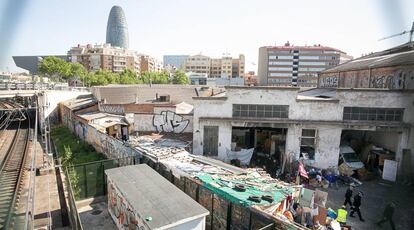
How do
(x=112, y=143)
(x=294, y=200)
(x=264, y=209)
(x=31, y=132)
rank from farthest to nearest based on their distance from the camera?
(x=31, y=132)
(x=112, y=143)
(x=294, y=200)
(x=264, y=209)

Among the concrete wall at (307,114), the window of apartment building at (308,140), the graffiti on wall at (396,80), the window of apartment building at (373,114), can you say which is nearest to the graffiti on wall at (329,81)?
the graffiti on wall at (396,80)

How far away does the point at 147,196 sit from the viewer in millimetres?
10164

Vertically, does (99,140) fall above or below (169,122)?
below

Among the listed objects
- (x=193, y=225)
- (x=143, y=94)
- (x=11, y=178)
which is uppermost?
(x=143, y=94)

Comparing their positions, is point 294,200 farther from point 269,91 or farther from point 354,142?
point 354,142

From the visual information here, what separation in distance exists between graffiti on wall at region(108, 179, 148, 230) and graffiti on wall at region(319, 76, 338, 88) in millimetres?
32189

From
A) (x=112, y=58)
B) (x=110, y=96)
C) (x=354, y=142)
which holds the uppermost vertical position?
(x=112, y=58)

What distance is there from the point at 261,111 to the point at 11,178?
18272 millimetres

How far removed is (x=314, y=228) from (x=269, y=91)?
35.9 ft

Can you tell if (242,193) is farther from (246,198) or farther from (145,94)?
(145,94)

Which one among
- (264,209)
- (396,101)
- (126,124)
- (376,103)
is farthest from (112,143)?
(396,101)

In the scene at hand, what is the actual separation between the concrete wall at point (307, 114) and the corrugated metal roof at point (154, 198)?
7928 millimetres

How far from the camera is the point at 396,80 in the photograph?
22516 mm

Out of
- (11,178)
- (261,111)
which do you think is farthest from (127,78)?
(261,111)
